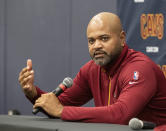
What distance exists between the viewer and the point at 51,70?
12.9 ft

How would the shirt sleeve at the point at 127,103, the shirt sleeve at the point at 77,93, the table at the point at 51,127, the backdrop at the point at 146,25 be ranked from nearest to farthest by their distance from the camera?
the table at the point at 51,127, the shirt sleeve at the point at 127,103, the shirt sleeve at the point at 77,93, the backdrop at the point at 146,25

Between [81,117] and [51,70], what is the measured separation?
240 cm

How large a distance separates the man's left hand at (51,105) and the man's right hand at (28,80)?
0.25 m

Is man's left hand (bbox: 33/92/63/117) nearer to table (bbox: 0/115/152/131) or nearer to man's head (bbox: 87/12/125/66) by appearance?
table (bbox: 0/115/152/131)

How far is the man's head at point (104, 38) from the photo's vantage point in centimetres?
183

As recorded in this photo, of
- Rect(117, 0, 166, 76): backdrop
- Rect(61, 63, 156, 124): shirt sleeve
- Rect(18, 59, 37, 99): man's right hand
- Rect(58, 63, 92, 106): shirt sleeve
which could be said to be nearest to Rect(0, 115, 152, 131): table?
Rect(61, 63, 156, 124): shirt sleeve

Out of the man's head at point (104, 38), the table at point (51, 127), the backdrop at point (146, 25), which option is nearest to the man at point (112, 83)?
the man's head at point (104, 38)

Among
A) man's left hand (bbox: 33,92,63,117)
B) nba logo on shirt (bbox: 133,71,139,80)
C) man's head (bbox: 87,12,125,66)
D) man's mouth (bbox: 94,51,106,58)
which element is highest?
man's head (bbox: 87,12,125,66)

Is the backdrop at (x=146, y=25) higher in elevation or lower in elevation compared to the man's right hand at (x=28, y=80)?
higher

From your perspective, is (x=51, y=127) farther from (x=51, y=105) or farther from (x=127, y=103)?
(x=127, y=103)

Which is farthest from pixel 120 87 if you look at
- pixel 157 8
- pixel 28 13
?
pixel 28 13

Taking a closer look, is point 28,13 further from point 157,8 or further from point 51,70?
A: point 157,8

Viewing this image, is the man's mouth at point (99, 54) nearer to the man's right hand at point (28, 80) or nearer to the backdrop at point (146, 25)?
the man's right hand at point (28, 80)

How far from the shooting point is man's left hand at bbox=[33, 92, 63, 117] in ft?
5.29
